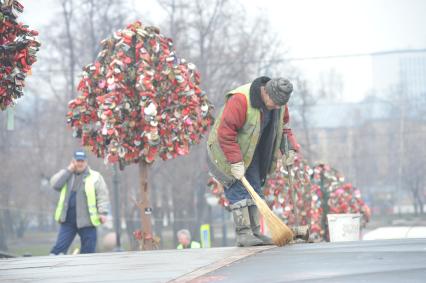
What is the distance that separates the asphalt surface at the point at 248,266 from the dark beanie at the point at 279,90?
1.63 m

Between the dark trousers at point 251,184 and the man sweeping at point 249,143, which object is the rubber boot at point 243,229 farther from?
the dark trousers at point 251,184

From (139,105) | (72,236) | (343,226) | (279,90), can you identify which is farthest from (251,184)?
(72,236)

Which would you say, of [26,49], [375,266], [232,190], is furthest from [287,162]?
[375,266]

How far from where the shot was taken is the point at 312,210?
1647 centimetres

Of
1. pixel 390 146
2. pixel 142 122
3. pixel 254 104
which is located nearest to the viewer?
pixel 254 104

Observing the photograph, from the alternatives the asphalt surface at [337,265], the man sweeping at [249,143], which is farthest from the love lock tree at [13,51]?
the asphalt surface at [337,265]

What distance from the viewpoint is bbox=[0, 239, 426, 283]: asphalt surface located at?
5016 millimetres

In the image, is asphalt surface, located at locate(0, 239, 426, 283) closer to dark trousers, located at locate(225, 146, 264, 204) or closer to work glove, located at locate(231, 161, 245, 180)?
work glove, located at locate(231, 161, 245, 180)

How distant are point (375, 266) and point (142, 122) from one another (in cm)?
740

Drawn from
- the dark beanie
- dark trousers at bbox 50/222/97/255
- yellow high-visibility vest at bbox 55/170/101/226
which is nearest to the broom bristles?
the dark beanie

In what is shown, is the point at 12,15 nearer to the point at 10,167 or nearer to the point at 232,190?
the point at 232,190

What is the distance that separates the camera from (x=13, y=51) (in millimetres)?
8039

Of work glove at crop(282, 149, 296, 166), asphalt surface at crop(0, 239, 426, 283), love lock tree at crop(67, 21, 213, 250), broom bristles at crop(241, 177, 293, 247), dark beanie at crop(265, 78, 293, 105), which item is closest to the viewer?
asphalt surface at crop(0, 239, 426, 283)

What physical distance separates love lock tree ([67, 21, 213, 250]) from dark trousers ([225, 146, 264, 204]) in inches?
123
